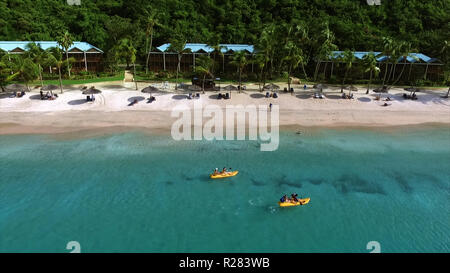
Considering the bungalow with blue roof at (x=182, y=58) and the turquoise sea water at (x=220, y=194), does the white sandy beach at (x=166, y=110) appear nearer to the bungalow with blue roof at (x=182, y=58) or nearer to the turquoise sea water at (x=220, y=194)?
the turquoise sea water at (x=220, y=194)

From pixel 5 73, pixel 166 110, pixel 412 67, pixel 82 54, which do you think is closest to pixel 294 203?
pixel 166 110

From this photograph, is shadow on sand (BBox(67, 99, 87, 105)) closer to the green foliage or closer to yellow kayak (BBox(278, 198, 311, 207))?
the green foliage

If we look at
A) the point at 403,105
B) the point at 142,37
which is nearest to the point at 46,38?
the point at 142,37

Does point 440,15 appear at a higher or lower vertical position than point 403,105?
higher

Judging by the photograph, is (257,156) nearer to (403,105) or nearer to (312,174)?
(312,174)

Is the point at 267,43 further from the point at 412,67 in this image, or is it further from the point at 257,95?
the point at 412,67

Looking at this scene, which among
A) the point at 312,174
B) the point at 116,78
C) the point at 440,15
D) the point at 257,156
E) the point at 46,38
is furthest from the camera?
the point at 440,15
